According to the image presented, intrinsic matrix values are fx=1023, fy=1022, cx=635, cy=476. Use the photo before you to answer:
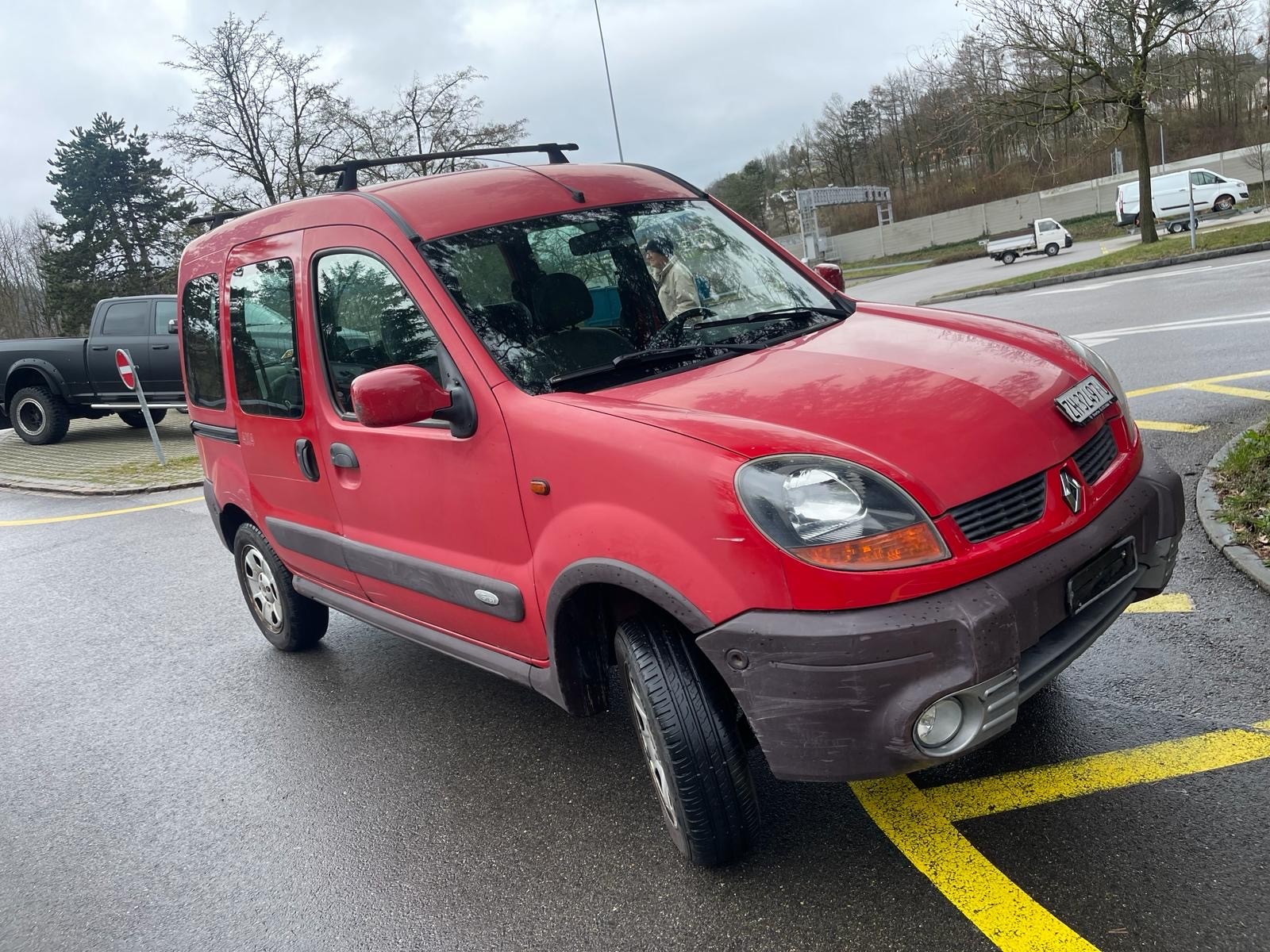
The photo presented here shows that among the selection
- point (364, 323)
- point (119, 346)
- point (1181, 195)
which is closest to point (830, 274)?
point (364, 323)

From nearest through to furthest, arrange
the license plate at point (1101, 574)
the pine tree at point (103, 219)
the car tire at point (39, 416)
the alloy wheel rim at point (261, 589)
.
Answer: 1. the license plate at point (1101, 574)
2. the alloy wheel rim at point (261, 589)
3. the car tire at point (39, 416)
4. the pine tree at point (103, 219)

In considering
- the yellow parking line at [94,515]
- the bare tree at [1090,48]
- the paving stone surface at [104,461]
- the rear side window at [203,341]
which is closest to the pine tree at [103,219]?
the paving stone surface at [104,461]

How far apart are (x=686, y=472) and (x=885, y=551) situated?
50cm

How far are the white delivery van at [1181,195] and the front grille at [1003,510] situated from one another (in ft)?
135

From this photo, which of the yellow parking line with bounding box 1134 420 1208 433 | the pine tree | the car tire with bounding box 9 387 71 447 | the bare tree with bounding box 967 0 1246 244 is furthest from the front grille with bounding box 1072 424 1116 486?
the pine tree

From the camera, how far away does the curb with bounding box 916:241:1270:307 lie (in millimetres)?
19703

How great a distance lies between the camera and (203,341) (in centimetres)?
498

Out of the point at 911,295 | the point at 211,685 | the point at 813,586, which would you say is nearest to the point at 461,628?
the point at 813,586

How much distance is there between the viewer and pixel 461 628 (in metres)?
3.58

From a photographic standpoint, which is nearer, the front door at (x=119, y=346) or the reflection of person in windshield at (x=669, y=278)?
the reflection of person in windshield at (x=669, y=278)

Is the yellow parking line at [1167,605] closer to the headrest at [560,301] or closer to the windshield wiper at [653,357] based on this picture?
the windshield wiper at [653,357]

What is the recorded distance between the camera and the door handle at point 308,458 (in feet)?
13.4

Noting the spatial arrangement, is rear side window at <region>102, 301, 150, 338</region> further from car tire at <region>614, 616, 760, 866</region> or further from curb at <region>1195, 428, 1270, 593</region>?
car tire at <region>614, 616, 760, 866</region>

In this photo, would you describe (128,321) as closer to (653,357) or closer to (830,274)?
(830,274)
